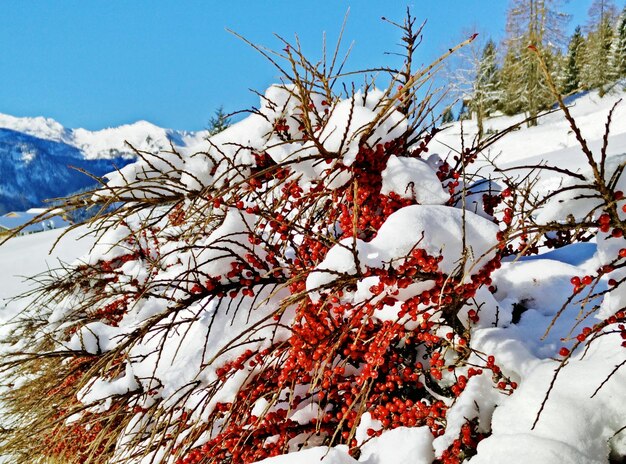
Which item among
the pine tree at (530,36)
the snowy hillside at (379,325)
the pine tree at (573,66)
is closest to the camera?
the snowy hillside at (379,325)

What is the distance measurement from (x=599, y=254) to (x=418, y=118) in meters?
1.00

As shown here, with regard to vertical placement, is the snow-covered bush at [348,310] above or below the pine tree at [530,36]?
below

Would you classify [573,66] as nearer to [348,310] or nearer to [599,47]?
[599,47]

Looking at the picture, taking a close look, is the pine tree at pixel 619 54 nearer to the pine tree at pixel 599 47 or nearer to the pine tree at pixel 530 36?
the pine tree at pixel 599 47

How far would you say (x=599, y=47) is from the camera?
3005 cm

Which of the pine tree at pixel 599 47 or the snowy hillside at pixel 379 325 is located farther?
the pine tree at pixel 599 47

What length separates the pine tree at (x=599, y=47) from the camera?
28.8m

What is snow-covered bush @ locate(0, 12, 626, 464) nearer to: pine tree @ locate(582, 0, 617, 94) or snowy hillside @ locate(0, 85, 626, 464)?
snowy hillside @ locate(0, 85, 626, 464)

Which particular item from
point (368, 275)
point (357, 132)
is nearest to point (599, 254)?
point (368, 275)

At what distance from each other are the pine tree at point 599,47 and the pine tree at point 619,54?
14.2 inches

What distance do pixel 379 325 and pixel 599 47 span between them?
3805 cm

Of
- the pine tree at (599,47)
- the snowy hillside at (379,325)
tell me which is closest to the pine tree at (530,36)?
the pine tree at (599,47)

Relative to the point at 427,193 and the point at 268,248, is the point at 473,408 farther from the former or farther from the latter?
the point at 268,248

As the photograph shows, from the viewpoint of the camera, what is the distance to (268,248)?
2160 mm
